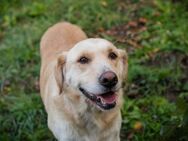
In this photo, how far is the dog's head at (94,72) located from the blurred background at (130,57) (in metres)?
0.57

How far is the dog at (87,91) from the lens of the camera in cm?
404

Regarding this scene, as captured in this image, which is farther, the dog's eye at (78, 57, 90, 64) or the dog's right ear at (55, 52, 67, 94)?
the dog's right ear at (55, 52, 67, 94)

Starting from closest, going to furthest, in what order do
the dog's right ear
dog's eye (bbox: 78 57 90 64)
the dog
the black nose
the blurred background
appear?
the black nose
the dog
dog's eye (bbox: 78 57 90 64)
the dog's right ear
the blurred background

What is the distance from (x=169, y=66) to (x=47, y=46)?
1694 millimetres

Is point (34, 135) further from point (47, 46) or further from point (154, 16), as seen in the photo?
point (154, 16)

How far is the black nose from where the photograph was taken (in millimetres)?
3870

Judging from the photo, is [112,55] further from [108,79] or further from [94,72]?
[108,79]

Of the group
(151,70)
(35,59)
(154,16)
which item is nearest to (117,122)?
(151,70)

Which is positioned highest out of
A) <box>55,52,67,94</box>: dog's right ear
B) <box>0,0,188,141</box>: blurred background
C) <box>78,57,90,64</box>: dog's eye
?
<box>78,57,90,64</box>: dog's eye

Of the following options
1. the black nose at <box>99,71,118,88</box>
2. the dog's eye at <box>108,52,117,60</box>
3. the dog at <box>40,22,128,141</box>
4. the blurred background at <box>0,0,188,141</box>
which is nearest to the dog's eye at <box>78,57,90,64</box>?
the dog at <box>40,22,128,141</box>

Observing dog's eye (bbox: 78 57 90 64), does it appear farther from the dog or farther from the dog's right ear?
the dog's right ear

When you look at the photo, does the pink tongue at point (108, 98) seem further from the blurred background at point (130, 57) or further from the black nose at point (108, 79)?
the blurred background at point (130, 57)

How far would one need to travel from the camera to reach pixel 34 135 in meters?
5.36

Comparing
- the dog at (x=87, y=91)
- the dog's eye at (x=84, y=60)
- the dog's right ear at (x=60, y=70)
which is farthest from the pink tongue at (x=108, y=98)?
the dog's right ear at (x=60, y=70)
